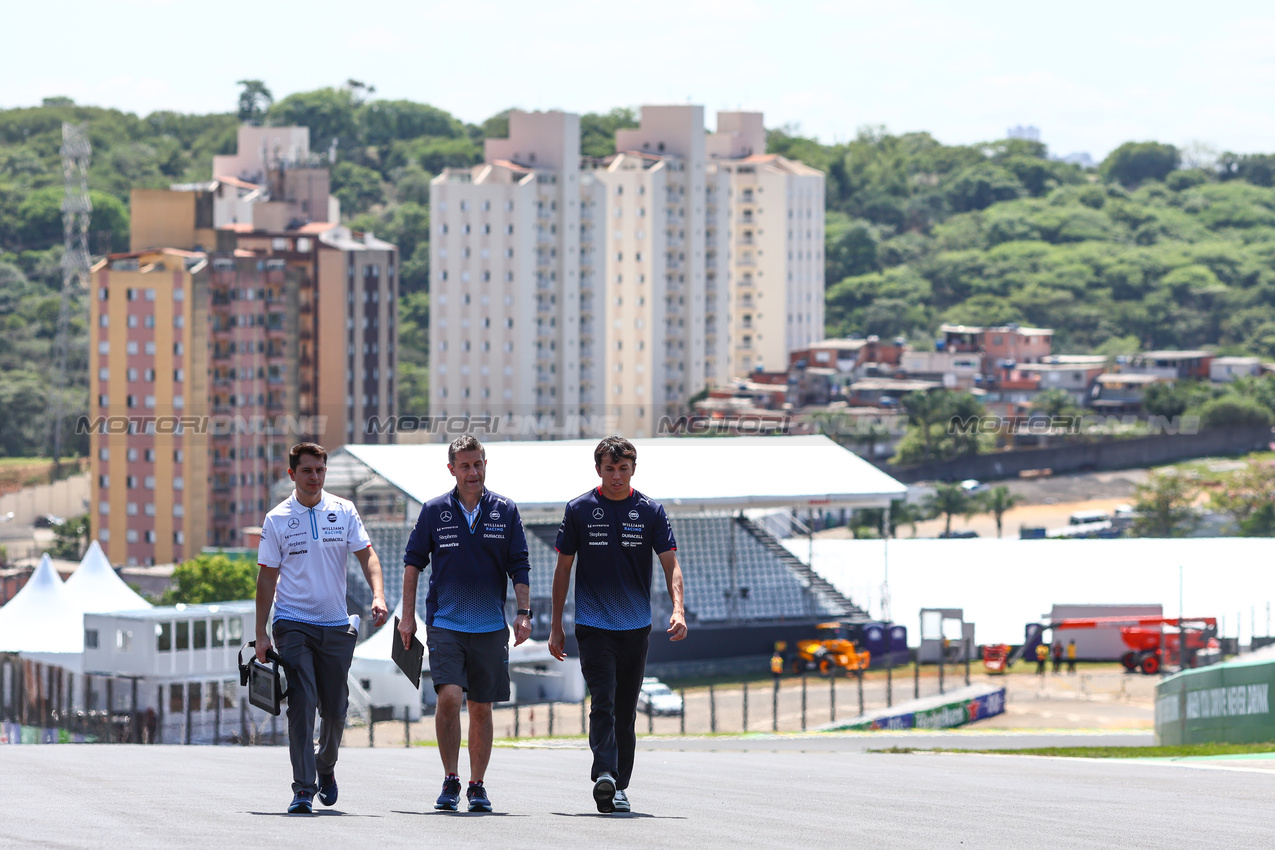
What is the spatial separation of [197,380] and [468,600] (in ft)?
314

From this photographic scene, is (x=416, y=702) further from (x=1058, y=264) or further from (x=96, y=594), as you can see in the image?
(x=1058, y=264)

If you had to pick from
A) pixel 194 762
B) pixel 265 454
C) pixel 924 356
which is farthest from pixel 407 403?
pixel 194 762

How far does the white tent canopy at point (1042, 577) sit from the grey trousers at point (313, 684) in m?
52.2

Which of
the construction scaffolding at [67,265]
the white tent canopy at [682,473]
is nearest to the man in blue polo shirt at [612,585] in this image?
the white tent canopy at [682,473]

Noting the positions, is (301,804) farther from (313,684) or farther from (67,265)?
(67,265)

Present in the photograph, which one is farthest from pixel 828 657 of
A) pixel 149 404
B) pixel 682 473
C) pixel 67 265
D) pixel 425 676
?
pixel 67 265

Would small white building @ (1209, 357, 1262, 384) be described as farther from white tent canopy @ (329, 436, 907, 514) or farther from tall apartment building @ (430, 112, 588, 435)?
white tent canopy @ (329, 436, 907, 514)

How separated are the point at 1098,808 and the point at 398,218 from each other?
561 feet

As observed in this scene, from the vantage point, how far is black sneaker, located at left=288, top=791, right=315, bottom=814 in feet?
31.8

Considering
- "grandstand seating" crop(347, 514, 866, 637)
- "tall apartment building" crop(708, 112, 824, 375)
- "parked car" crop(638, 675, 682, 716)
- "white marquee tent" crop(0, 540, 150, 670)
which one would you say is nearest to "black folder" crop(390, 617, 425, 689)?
"white marquee tent" crop(0, 540, 150, 670)

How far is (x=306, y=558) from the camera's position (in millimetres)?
10148

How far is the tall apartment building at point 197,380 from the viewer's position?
99.6m

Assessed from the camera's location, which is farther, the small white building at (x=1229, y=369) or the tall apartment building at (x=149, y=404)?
the small white building at (x=1229, y=369)

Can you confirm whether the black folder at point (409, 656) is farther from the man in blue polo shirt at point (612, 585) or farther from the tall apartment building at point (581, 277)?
the tall apartment building at point (581, 277)
